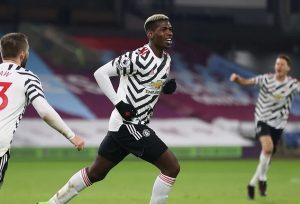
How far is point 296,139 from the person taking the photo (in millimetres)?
24125

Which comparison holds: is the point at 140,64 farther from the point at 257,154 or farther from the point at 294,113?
the point at 294,113

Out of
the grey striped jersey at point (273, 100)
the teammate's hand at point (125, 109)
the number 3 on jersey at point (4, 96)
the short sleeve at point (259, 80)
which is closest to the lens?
the number 3 on jersey at point (4, 96)

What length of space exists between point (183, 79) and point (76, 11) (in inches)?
177

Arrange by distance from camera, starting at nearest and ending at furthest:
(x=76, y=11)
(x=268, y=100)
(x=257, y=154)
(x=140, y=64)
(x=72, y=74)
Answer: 1. (x=140, y=64)
2. (x=268, y=100)
3. (x=257, y=154)
4. (x=72, y=74)
5. (x=76, y=11)

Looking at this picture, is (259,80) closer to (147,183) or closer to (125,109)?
(147,183)

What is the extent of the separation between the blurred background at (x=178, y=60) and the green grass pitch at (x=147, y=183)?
2352 mm

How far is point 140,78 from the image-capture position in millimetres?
8641

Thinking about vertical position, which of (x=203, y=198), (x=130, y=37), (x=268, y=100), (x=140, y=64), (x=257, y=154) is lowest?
(x=257, y=154)

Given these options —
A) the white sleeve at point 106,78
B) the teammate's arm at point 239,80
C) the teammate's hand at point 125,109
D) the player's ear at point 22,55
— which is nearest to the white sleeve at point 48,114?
the player's ear at point 22,55

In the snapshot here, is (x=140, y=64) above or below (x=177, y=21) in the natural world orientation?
above

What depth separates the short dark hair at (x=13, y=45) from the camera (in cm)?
712

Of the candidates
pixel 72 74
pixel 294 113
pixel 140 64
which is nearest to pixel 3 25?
pixel 72 74

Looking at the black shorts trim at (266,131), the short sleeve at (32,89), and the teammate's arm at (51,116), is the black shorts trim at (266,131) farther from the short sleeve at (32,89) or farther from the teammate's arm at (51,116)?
the short sleeve at (32,89)

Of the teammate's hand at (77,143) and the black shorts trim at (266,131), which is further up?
the teammate's hand at (77,143)
